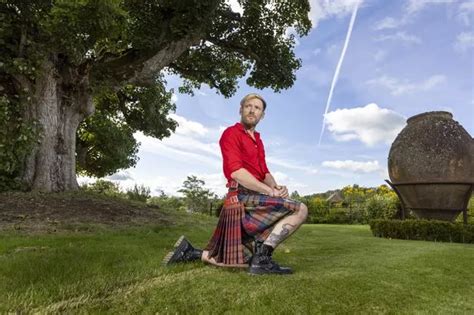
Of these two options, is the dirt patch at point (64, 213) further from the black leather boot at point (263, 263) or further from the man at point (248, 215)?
the black leather boot at point (263, 263)

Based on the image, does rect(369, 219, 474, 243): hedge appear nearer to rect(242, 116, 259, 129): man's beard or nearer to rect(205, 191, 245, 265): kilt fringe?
rect(242, 116, 259, 129): man's beard

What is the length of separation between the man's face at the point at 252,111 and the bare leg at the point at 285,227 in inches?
47.5

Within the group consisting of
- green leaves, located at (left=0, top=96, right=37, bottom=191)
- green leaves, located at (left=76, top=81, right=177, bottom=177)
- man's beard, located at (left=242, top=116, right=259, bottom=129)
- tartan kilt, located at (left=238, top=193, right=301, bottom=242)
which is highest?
green leaves, located at (left=76, top=81, right=177, bottom=177)

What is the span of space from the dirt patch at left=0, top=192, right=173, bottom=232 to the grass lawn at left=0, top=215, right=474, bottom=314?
3.35 metres

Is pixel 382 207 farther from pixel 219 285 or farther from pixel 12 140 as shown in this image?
pixel 219 285

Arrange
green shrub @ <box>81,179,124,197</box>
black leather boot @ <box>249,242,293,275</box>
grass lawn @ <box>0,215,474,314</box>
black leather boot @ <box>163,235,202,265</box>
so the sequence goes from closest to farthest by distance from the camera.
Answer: grass lawn @ <box>0,215,474,314</box>, black leather boot @ <box>249,242,293,275</box>, black leather boot @ <box>163,235,202,265</box>, green shrub @ <box>81,179,124,197</box>

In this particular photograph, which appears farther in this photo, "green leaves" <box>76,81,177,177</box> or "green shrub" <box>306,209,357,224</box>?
"green shrub" <box>306,209,357,224</box>

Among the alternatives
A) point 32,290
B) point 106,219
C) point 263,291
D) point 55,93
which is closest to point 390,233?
point 106,219

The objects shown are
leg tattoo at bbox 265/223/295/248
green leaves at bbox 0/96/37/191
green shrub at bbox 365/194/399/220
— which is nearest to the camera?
leg tattoo at bbox 265/223/295/248

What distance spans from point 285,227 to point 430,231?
8582 millimetres

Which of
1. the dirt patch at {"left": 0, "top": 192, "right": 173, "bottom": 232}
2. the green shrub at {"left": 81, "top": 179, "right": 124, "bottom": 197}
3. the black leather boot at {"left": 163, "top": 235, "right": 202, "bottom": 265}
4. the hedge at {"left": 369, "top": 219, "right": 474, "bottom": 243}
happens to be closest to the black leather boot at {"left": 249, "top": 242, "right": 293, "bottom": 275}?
the black leather boot at {"left": 163, "top": 235, "right": 202, "bottom": 265}

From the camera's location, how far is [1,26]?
34.7 ft

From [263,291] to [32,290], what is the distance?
201cm

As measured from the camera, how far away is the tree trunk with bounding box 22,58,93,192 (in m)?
11.9
